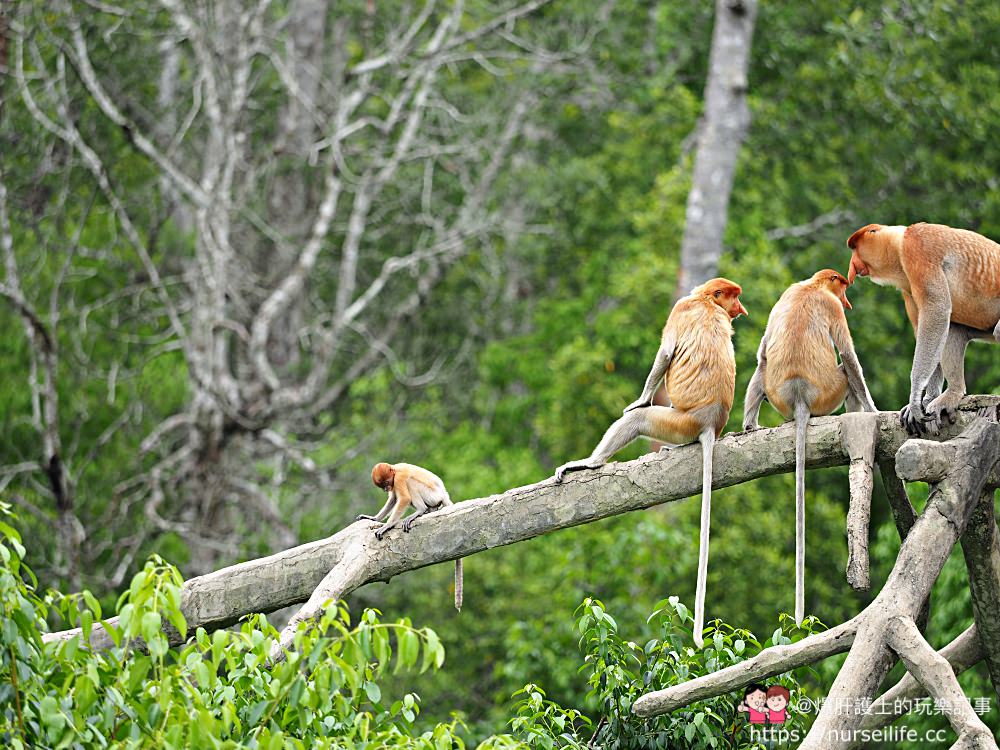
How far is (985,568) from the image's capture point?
3963 millimetres

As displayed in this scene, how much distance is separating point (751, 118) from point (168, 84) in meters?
5.71

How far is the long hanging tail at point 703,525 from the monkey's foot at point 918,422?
0.57 meters

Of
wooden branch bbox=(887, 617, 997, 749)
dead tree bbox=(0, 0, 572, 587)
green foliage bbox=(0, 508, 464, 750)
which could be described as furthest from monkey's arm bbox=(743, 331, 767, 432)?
dead tree bbox=(0, 0, 572, 587)

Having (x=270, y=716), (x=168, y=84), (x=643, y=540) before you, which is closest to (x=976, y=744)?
(x=270, y=716)

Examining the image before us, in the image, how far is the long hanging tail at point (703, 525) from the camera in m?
3.71

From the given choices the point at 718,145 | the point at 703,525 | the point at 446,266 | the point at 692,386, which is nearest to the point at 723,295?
the point at 692,386

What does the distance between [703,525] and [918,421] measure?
73 cm

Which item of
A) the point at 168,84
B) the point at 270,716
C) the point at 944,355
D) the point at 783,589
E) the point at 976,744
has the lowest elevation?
the point at 783,589

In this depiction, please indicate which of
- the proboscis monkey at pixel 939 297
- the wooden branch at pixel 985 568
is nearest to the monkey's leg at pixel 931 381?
the proboscis monkey at pixel 939 297

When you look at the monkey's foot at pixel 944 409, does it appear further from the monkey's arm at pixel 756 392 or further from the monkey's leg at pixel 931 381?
the monkey's arm at pixel 756 392

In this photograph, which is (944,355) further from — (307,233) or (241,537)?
(307,233)

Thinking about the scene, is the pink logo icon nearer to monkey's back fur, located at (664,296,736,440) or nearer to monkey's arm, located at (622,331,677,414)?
monkey's back fur, located at (664,296,736,440)

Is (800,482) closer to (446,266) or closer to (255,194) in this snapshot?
(446,266)

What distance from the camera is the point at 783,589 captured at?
920 centimetres
